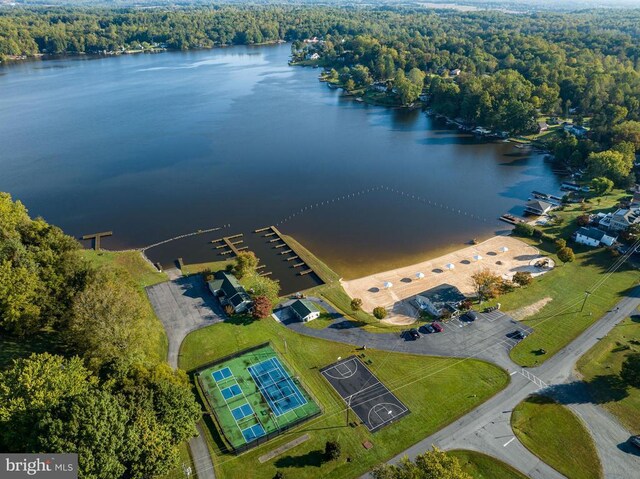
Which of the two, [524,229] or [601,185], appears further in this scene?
[601,185]

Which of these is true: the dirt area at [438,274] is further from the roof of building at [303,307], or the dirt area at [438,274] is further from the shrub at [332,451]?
the shrub at [332,451]

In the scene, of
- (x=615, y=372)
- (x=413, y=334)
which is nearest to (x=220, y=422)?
(x=413, y=334)

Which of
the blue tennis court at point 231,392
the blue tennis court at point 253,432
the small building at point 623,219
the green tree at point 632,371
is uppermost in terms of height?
the small building at point 623,219

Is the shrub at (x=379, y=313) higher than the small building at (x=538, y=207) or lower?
lower

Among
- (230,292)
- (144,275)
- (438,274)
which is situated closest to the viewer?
(230,292)

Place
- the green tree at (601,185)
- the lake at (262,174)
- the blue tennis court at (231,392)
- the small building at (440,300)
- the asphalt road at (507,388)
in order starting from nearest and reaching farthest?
the asphalt road at (507,388) → the blue tennis court at (231,392) → the small building at (440,300) → the lake at (262,174) → the green tree at (601,185)

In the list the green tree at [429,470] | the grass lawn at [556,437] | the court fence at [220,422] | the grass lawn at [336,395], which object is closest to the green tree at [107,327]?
the court fence at [220,422]

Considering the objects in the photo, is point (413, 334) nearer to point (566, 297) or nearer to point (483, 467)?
point (483, 467)

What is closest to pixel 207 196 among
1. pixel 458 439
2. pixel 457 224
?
pixel 457 224

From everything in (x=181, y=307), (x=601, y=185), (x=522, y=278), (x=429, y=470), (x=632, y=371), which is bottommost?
(x=181, y=307)
